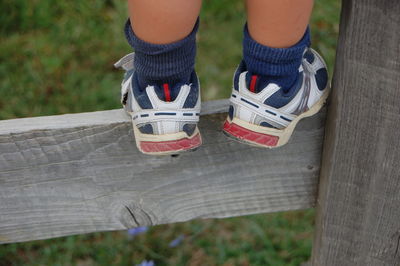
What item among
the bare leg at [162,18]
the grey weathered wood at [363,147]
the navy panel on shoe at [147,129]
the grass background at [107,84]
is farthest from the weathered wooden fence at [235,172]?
the grass background at [107,84]

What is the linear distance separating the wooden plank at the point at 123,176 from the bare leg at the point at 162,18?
0.21 meters

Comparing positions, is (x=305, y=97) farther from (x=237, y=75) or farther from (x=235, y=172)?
(x=235, y=172)

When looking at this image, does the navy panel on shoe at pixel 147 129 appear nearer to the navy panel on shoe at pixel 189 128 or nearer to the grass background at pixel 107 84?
the navy panel on shoe at pixel 189 128

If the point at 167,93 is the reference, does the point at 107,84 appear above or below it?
below

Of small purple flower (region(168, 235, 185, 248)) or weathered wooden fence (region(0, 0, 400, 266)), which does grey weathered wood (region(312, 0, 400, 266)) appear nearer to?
weathered wooden fence (region(0, 0, 400, 266))

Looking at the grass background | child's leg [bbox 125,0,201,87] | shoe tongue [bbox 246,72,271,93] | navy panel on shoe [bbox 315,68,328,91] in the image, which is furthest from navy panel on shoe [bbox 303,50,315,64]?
the grass background

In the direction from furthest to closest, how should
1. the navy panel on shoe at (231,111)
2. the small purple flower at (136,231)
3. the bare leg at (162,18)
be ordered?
1. the small purple flower at (136,231)
2. the navy panel on shoe at (231,111)
3. the bare leg at (162,18)

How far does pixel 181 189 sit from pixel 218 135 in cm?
16

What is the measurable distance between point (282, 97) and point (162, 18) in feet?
0.89

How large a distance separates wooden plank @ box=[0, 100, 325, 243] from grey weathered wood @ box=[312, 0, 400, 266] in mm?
75

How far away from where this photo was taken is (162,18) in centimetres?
119

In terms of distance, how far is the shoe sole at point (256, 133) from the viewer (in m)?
1.27

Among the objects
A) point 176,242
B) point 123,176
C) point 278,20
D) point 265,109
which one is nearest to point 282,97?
point 265,109

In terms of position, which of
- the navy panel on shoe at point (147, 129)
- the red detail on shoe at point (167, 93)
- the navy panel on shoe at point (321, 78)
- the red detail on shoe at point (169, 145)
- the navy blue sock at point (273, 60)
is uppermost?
the navy blue sock at point (273, 60)
